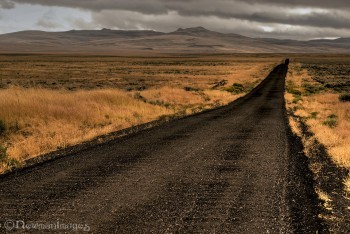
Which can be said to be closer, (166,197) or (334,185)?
(166,197)

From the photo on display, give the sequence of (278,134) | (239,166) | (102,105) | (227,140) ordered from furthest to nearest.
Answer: (102,105) → (278,134) → (227,140) → (239,166)

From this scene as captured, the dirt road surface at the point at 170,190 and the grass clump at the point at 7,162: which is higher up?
the dirt road surface at the point at 170,190

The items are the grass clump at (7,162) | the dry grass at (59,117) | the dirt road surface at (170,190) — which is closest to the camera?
the dirt road surface at (170,190)

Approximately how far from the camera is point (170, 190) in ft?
24.1

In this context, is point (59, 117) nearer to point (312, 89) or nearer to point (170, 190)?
point (170, 190)

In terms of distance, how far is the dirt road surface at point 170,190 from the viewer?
580 cm

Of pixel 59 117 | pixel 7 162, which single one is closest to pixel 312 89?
pixel 59 117

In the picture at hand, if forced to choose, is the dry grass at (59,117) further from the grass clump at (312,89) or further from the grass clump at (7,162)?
the grass clump at (312,89)

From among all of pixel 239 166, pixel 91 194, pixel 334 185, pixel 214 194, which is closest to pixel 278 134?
pixel 239 166

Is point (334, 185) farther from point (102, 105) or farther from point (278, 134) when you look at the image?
point (102, 105)

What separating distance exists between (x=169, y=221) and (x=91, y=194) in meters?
2.01

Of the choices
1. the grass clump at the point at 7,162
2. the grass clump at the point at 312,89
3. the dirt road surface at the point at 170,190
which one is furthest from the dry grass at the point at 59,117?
the grass clump at the point at 312,89

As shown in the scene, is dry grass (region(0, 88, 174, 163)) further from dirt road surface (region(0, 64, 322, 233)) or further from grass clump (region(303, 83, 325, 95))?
grass clump (region(303, 83, 325, 95))

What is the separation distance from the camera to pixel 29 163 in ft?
31.8
